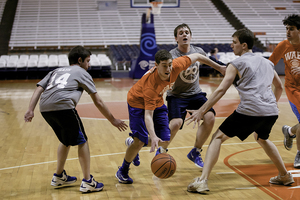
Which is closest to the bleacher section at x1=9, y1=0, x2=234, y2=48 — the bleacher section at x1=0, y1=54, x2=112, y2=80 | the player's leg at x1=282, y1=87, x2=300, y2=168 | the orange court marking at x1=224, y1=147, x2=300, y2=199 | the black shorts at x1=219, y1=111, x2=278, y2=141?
the bleacher section at x1=0, y1=54, x2=112, y2=80

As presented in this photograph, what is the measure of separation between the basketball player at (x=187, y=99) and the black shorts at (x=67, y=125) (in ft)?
4.32

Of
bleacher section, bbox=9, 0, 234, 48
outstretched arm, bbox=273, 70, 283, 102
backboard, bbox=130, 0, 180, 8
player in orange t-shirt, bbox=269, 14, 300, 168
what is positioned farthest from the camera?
bleacher section, bbox=9, 0, 234, 48

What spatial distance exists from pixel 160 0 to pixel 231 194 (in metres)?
12.2

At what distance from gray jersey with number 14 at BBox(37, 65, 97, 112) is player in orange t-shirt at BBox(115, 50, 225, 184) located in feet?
1.81

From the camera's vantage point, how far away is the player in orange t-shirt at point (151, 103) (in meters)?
3.45

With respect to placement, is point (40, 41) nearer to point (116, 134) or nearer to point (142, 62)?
point (142, 62)

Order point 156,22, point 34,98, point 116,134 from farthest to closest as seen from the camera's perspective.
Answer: point 156,22, point 116,134, point 34,98

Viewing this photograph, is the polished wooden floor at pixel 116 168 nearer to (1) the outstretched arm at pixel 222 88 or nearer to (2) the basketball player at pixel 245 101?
(2) the basketball player at pixel 245 101

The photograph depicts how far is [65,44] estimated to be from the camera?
68.7 ft

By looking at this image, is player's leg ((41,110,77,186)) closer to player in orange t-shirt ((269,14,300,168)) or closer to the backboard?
player in orange t-shirt ((269,14,300,168))

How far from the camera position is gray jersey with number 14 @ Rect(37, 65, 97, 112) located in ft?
11.2

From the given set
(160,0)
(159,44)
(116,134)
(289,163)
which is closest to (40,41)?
(159,44)

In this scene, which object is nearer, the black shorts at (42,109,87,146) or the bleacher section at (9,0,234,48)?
the black shorts at (42,109,87,146)

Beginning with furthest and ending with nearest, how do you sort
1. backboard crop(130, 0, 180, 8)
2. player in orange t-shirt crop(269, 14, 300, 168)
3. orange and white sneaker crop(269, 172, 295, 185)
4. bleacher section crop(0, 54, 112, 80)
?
bleacher section crop(0, 54, 112, 80) → backboard crop(130, 0, 180, 8) → player in orange t-shirt crop(269, 14, 300, 168) → orange and white sneaker crop(269, 172, 295, 185)
